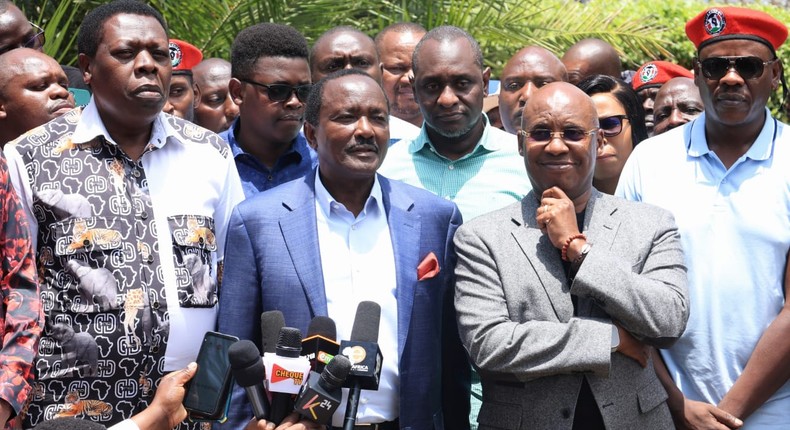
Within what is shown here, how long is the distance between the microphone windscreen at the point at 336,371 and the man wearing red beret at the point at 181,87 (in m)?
4.36

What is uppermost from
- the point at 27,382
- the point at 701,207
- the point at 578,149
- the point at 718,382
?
the point at 578,149

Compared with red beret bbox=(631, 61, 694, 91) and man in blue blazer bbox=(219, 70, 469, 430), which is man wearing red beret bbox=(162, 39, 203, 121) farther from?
red beret bbox=(631, 61, 694, 91)

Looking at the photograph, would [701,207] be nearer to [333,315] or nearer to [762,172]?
[762,172]

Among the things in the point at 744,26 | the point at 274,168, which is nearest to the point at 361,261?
the point at 274,168

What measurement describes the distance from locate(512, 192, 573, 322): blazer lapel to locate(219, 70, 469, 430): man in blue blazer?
438 mm

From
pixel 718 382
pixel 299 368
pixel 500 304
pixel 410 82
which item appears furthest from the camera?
pixel 410 82

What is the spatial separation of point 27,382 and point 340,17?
698 cm

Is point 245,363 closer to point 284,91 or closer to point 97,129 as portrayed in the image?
point 97,129

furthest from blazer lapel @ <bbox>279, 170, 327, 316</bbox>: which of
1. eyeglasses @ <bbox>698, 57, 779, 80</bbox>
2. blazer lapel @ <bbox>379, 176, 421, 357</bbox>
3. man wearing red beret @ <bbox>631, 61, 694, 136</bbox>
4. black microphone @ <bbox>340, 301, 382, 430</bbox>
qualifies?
man wearing red beret @ <bbox>631, 61, 694, 136</bbox>

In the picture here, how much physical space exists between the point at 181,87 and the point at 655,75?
362 cm

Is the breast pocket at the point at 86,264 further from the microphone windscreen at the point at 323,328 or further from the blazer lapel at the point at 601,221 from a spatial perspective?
the blazer lapel at the point at 601,221

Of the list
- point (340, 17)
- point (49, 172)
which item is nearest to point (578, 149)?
point (49, 172)

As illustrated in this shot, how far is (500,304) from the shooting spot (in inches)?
182

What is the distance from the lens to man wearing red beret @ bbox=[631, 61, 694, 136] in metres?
8.35
